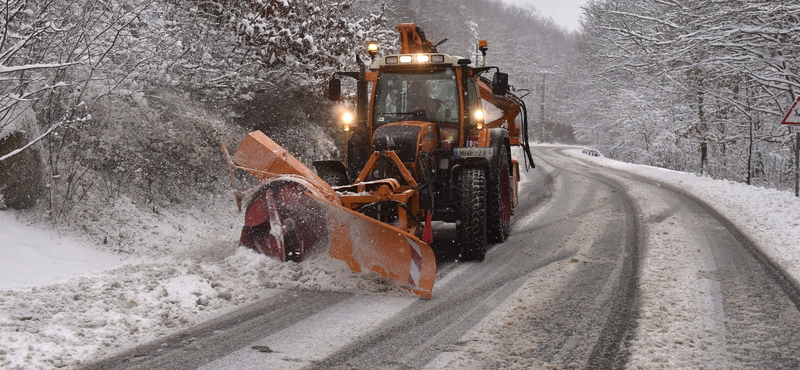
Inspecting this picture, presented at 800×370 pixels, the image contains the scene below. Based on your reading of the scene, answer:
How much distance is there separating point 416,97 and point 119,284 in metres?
3.89

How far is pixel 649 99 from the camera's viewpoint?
2816cm

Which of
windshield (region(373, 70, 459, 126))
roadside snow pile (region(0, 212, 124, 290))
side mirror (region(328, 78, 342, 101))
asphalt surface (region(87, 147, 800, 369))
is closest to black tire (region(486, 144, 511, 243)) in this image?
asphalt surface (region(87, 147, 800, 369))

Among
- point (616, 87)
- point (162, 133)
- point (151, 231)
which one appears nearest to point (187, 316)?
point (151, 231)

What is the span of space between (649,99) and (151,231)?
25851 millimetres

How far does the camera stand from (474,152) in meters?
6.63

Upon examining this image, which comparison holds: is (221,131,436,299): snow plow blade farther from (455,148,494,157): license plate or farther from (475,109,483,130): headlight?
(475,109,483,130): headlight

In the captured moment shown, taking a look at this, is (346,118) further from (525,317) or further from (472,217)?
(525,317)

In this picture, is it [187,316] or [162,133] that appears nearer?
[187,316]

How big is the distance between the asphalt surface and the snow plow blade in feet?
1.03

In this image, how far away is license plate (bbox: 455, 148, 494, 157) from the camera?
21.7 feet

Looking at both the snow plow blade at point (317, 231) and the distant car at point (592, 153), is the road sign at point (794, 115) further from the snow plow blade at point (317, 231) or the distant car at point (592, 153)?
the distant car at point (592, 153)

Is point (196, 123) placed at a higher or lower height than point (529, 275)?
higher

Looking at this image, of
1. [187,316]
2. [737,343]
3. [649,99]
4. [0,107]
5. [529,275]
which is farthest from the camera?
[649,99]

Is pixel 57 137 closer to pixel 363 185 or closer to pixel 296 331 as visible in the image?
pixel 363 185
